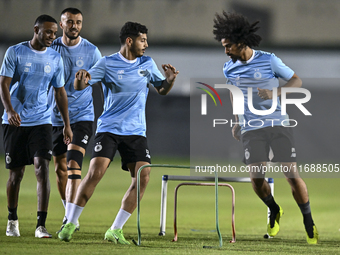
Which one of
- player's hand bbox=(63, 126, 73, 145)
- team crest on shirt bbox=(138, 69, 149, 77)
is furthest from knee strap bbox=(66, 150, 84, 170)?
team crest on shirt bbox=(138, 69, 149, 77)

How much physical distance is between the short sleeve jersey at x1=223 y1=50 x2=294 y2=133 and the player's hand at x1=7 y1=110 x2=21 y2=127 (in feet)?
6.96

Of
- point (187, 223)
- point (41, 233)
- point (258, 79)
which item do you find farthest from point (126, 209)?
point (187, 223)

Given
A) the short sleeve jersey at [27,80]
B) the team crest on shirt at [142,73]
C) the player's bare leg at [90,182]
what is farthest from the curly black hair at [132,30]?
the player's bare leg at [90,182]

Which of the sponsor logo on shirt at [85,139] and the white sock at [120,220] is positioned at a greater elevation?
the sponsor logo on shirt at [85,139]

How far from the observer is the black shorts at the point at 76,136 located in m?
4.90

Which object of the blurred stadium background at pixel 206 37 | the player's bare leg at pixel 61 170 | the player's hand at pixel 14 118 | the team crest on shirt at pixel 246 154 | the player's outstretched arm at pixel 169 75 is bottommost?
the player's bare leg at pixel 61 170

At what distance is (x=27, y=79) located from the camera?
470 cm

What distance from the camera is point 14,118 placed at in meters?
4.46

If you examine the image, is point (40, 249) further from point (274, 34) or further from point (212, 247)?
point (274, 34)

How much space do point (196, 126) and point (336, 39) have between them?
159 inches

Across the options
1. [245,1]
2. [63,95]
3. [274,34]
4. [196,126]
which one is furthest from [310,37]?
[63,95]

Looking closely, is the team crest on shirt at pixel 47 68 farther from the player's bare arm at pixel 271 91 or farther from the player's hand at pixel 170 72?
the player's bare arm at pixel 271 91

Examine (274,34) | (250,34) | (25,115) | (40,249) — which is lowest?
(40,249)

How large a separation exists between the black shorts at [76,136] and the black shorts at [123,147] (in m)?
0.61
